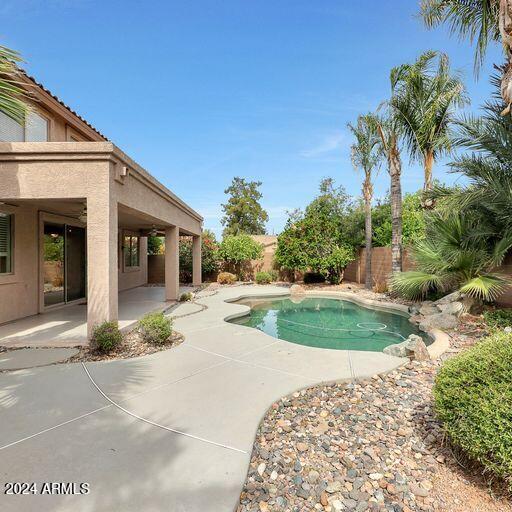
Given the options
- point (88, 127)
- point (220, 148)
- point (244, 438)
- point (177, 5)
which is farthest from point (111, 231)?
point (220, 148)

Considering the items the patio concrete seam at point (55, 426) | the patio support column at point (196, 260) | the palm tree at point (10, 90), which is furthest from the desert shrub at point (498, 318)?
the patio support column at point (196, 260)

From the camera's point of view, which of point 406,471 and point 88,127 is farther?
point 88,127

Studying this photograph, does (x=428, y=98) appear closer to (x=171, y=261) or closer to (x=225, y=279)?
(x=171, y=261)

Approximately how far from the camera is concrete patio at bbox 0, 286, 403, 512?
2414 mm

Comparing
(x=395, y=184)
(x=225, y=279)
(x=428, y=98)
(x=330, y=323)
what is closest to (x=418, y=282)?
(x=330, y=323)

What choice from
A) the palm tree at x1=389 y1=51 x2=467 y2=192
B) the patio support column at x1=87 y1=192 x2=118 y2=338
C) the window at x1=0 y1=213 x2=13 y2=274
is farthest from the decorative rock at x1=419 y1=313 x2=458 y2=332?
the window at x1=0 y1=213 x2=13 y2=274

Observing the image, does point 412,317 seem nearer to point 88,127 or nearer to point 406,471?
point 406,471

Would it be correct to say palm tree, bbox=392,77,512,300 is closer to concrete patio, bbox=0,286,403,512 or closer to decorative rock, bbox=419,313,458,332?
decorative rock, bbox=419,313,458,332

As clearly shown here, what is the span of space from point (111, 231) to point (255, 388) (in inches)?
172

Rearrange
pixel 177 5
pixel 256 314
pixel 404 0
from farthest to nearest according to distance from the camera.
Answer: pixel 256 314, pixel 177 5, pixel 404 0

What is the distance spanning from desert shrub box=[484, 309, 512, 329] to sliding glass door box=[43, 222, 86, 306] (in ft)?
42.7

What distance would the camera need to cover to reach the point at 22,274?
873 cm

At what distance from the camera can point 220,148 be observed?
24.5 m

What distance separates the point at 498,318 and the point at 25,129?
14016mm
